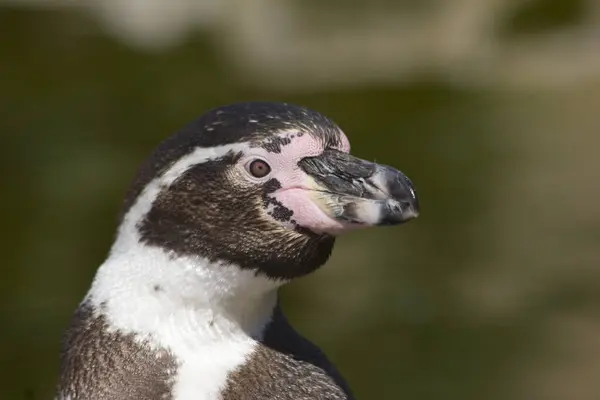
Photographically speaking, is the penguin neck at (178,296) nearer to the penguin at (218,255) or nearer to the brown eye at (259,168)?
the penguin at (218,255)

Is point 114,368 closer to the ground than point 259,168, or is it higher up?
closer to the ground

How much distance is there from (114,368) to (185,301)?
15 cm

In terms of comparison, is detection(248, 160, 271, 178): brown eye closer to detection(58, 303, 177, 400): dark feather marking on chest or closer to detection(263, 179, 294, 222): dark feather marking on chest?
detection(263, 179, 294, 222): dark feather marking on chest

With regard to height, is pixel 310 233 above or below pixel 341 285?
below

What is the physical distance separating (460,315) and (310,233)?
9.21 feet

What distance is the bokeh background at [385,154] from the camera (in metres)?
4.22

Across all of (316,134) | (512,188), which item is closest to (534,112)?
→ (512,188)

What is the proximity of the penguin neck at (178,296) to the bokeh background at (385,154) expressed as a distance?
2.88ft

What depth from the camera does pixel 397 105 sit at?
6652 mm

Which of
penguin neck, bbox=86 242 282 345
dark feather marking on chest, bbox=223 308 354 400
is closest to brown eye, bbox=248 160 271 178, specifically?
penguin neck, bbox=86 242 282 345

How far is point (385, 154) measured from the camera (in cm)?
570

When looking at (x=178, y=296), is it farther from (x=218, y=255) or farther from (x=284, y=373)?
(x=284, y=373)

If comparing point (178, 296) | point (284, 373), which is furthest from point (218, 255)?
point (284, 373)

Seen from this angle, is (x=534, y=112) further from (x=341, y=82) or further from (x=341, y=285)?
(x=341, y=285)
